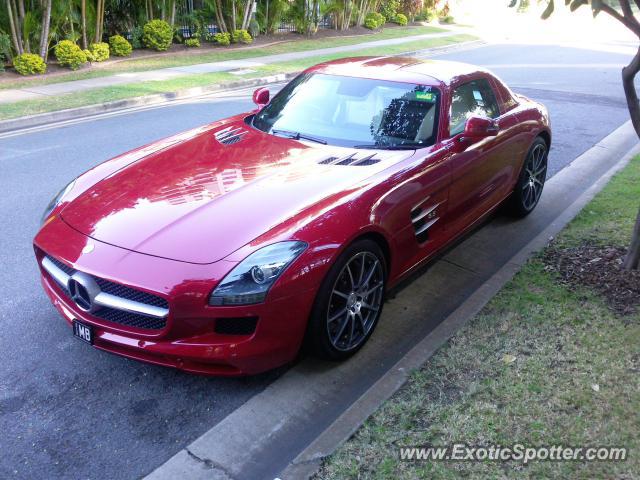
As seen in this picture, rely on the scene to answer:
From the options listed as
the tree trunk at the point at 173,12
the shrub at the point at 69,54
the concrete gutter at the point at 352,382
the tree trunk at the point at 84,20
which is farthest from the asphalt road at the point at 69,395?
the tree trunk at the point at 173,12

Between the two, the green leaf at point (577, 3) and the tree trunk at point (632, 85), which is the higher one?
the green leaf at point (577, 3)

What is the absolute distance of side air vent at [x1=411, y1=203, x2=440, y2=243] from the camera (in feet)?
13.4

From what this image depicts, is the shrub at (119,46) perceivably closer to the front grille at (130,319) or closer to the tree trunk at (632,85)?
the tree trunk at (632,85)

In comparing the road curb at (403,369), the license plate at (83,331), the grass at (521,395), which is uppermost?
the license plate at (83,331)

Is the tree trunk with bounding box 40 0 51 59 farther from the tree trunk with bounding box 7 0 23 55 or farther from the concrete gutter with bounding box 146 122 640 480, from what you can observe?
the concrete gutter with bounding box 146 122 640 480

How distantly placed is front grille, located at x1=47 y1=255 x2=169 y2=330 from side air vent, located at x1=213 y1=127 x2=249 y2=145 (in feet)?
5.59

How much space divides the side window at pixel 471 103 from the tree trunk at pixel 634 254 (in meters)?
1.46

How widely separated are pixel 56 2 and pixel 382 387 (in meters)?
14.9

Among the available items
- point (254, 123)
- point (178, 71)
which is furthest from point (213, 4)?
point (254, 123)

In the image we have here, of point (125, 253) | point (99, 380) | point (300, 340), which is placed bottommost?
point (99, 380)

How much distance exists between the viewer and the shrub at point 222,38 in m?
19.9

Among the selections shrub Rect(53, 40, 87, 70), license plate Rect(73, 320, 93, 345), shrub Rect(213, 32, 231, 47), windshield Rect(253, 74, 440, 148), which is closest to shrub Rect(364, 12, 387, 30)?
shrub Rect(213, 32, 231, 47)

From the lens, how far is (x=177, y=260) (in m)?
3.11

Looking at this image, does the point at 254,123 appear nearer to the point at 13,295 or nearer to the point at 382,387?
the point at 13,295
